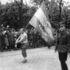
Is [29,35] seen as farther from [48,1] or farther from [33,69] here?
[48,1]

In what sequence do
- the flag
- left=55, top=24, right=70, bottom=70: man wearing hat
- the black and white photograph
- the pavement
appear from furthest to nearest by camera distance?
the flag
the pavement
the black and white photograph
left=55, top=24, right=70, bottom=70: man wearing hat

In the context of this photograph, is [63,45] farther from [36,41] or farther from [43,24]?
[36,41]

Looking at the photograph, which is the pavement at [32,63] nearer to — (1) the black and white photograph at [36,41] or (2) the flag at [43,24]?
(1) the black and white photograph at [36,41]

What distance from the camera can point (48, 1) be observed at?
28.7 metres

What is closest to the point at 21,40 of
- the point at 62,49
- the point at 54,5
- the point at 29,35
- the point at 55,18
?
the point at 62,49

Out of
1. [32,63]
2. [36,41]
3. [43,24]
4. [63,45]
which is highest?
[43,24]

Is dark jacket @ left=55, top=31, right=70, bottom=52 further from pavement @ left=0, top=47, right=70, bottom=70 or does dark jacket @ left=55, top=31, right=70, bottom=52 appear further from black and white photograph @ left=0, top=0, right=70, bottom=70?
pavement @ left=0, top=47, right=70, bottom=70

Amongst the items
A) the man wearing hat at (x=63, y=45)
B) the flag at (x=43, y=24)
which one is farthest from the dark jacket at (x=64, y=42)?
the flag at (x=43, y=24)

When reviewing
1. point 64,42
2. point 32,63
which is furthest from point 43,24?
point 64,42

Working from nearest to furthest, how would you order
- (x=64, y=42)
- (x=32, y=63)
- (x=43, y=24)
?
(x=64, y=42) < (x=32, y=63) < (x=43, y=24)

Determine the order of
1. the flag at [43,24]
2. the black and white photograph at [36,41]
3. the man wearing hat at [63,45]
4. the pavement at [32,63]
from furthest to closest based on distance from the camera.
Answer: the flag at [43,24], the pavement at [32,63], the black and white photograph at [36,41], the man wearing hat at [63,45]

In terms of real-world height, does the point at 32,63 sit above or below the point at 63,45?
below

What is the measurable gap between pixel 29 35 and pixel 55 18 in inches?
311

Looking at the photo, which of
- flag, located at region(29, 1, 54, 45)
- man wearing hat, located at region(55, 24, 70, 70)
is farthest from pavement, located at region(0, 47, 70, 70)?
man wearing hat, located at region(55, 24, 70, 70)
